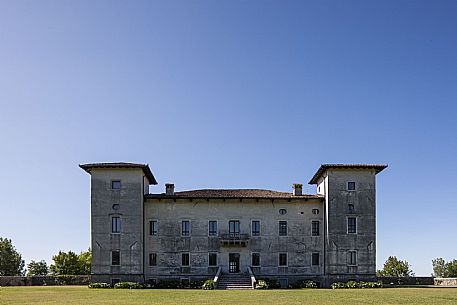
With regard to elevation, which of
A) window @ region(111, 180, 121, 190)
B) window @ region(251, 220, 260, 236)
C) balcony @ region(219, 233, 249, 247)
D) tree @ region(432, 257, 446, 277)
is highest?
window @ region(111, 180, 121, 190)

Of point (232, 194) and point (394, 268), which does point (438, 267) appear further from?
point (232, 194)

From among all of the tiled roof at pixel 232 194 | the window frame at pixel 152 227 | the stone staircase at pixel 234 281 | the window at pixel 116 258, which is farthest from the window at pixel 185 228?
the window at pixel 116 258

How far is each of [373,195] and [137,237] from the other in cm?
2163

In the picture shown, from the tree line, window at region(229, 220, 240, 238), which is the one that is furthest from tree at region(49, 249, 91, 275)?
window at region(229, 220, 240, 238)

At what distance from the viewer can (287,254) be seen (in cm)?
5325

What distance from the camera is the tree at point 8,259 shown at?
274ft

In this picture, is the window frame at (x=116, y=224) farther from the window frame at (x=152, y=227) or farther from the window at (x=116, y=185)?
the window frame at (x=152, y=227)

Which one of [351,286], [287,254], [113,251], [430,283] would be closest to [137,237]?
[113,251]

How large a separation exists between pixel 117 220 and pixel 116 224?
1.19 feet

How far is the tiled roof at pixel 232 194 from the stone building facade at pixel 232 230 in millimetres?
100

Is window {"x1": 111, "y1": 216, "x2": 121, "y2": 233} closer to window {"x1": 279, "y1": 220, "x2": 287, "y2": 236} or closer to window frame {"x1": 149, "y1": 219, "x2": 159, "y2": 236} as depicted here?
window frame {"x1": 149, "y1": 219, "x2": 159, "y2": 236}

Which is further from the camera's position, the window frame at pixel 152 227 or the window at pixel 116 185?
the window frame at pixel 152 227

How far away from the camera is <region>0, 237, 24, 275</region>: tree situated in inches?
3292

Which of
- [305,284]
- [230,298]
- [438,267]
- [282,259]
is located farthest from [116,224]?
[438,267]
